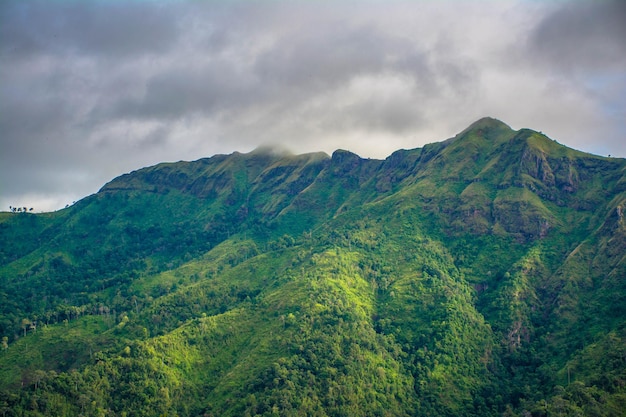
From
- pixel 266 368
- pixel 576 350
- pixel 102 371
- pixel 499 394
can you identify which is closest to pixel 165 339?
pixel 102 371

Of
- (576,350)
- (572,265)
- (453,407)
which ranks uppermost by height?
(572,265)

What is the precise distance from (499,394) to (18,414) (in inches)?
5080

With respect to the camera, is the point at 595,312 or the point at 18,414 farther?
the point at 595,312

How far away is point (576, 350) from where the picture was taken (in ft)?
490

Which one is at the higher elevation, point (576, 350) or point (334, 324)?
point (334, 324)

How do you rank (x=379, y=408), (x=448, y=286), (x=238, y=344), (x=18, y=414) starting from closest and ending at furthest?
(x=18, y=414), (x=379, y=408), (x=238, y=344), (x=448, y=286)

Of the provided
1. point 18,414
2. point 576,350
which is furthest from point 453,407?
point 18,414

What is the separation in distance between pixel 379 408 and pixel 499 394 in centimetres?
3693

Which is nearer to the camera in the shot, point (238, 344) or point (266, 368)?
point (266, 368)

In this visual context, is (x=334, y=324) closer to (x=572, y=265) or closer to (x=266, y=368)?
(x=266, y=368)

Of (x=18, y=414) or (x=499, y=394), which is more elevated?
(x=18, y=414)

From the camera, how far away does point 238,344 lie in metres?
172

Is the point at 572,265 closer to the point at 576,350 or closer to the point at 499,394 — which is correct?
the point at 576,350

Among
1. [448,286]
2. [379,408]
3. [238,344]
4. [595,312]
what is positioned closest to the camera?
[379,408]
